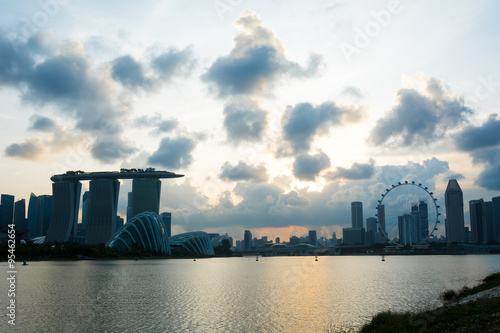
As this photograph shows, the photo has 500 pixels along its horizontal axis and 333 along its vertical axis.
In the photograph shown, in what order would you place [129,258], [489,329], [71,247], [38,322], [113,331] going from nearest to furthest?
[489,329]
[113,331]
[38,322]
[71,247]
[129,258]

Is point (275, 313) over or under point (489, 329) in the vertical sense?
under

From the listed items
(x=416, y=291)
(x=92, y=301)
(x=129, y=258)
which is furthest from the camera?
(x=129, y=258)

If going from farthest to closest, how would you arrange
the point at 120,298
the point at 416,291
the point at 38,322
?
the point at 416,291, the point at 120,298, the point at 38,322

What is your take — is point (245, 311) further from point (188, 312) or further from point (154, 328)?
point (154, 328)

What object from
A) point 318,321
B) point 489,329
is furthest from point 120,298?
point 489,329

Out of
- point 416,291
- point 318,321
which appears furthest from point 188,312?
point 416,291

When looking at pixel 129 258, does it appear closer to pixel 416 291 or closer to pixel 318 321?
pixel 416 291

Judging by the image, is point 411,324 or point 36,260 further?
point 36,260

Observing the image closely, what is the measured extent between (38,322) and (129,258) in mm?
152121

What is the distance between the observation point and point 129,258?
18225 cm

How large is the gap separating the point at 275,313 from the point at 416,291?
26.8 metres

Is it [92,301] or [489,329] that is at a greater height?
[489,329]

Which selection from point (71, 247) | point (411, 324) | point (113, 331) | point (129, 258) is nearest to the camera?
point (411, 324)

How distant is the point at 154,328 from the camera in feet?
112
